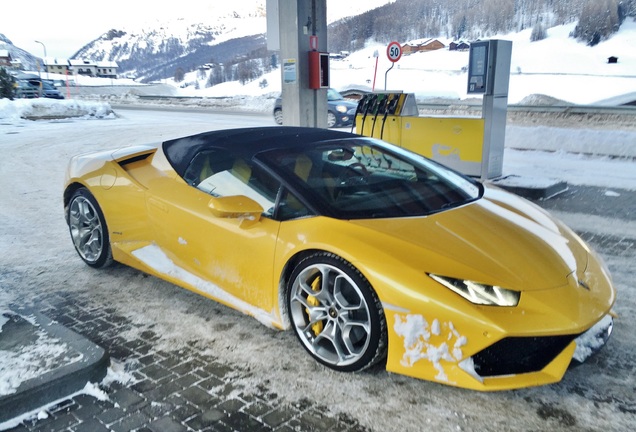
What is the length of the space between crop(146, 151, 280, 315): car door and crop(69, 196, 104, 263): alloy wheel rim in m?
0.81

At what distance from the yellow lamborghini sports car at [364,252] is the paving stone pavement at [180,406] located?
38 centimetres

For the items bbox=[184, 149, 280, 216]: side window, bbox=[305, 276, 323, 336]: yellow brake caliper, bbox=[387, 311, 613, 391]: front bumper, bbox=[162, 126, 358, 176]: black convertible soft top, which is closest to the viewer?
bbox=[387, 311, 613, 391]: front bumper

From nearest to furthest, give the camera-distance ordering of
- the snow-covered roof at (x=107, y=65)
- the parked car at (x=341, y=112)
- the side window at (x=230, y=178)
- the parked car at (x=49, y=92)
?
the side window at (x=230, y=178), the parked car at (x=341, y=112), the parked car at (x=49, y=92), the snow-covered roof at (x=107, y=65)

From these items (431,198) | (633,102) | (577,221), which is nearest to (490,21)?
(633,102)

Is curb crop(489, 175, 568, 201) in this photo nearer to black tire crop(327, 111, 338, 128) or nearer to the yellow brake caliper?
the yellow brake caliper

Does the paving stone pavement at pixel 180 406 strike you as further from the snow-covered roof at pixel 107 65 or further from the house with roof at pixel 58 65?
the snow-covered roof at pixel 107 65

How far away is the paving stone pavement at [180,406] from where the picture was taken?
2318 mm

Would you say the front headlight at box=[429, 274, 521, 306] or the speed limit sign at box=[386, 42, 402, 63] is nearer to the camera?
the front headlight at box=[429, 274, 521, 306]

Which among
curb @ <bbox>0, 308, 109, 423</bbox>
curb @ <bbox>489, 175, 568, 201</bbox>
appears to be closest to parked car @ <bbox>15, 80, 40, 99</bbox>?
curb @ <bbox>489, 175, 568, 201</bbox>

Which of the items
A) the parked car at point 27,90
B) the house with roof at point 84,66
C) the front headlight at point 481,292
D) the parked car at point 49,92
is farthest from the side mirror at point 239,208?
the house with roof at point 84,66

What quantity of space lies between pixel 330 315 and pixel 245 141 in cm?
140

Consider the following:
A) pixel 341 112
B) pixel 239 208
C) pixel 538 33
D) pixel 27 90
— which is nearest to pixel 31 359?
pixel 239 208

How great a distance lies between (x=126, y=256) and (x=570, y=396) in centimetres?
306

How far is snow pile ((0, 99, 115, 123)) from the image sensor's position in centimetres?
1853
